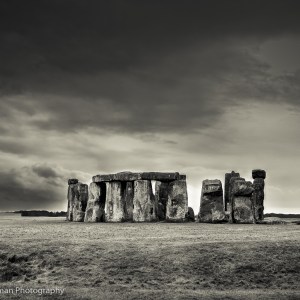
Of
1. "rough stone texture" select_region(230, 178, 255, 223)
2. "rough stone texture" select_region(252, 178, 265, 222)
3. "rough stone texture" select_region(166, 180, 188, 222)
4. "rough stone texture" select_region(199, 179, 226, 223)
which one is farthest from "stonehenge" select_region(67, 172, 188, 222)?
"rough stone texture" select_region(252, 178, 265, 222)

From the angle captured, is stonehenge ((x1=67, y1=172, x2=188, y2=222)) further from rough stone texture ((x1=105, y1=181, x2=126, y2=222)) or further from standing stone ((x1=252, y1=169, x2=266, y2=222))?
standing stone ((x1=252, y1=169, x2=266, y2=222))

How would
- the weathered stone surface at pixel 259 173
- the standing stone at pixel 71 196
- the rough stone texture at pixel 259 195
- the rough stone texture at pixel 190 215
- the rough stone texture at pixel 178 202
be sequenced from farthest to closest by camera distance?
the standing stone at pixel 71 196 → the weathered stone surface at pixel 259 173 → the rough stone texture at pixel 259 195 → the rough stone texture at pixel 190 215 → the rough stone texture at pixel 178 202

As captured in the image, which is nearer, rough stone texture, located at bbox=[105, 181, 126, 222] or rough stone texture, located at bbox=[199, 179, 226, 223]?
rough stone texture, located at bbox=[199, 179, 226, 223]

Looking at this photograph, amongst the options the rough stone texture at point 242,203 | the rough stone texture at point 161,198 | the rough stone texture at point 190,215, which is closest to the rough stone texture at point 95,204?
the rough stone texture at point 161,198

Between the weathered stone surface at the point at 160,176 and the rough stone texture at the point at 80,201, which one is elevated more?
the weathered stone surface at the point at 160,176

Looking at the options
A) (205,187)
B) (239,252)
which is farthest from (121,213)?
(239,252)

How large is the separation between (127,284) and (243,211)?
458 inches

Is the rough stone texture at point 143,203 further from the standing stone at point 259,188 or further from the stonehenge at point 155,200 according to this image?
the standing stone at point 259,188

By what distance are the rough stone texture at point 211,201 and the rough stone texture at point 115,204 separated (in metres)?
3.60

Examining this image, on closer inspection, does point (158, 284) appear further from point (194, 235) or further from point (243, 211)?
point (243, 211)

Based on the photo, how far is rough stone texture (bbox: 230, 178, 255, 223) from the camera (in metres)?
20.1

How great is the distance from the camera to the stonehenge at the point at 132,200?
2114 centimetres

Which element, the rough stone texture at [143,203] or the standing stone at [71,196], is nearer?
the rough stone texture at [143,203]

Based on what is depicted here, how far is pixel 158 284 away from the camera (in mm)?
9297
